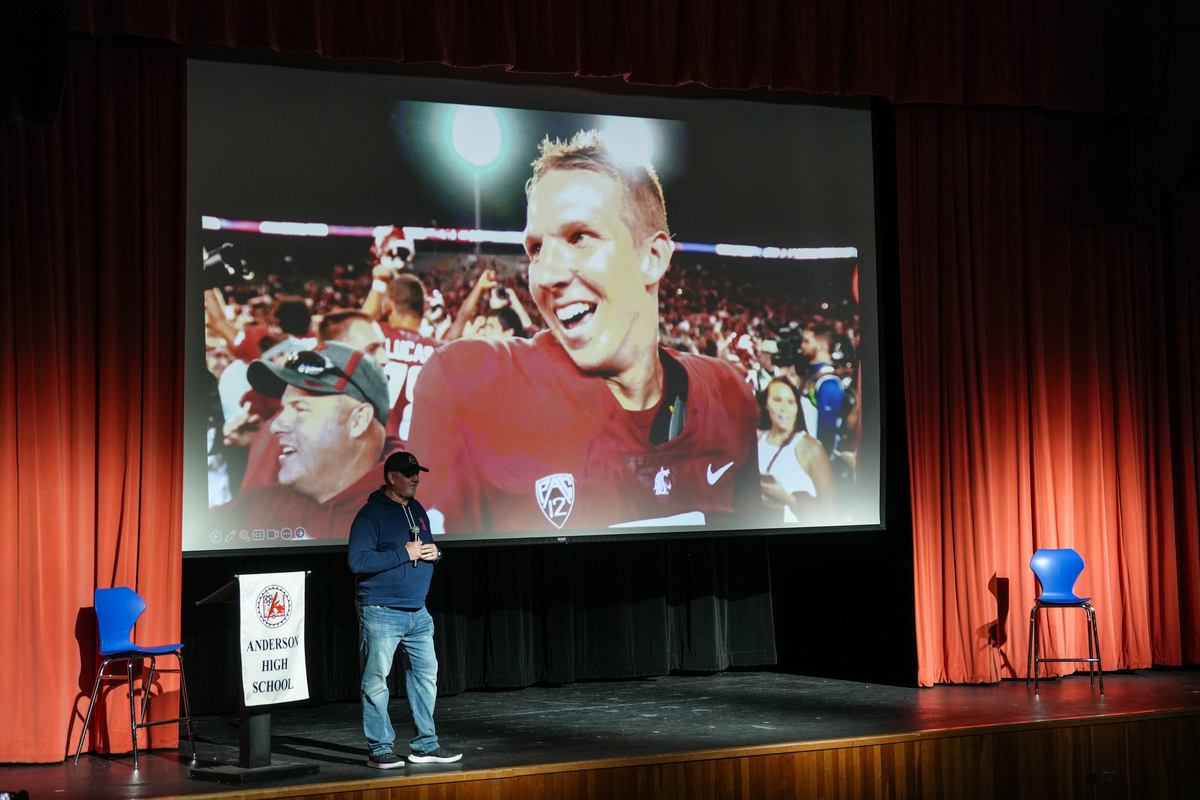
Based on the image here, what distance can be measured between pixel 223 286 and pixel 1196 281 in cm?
594

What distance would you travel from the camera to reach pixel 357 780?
4.74 m

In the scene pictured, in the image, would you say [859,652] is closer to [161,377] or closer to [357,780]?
[357,780]

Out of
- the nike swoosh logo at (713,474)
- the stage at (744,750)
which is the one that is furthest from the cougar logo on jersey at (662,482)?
the stage at (744,750)

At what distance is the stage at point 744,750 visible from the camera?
4883mm

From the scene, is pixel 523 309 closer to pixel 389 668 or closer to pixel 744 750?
pixel 389 668

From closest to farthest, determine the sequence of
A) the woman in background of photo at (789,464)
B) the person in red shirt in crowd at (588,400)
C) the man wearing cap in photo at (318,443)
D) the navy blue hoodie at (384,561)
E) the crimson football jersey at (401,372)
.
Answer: the navy blue hoodie at (384,561), the man wearing cap in photo at (318,443), the crimson football jersey at (401,372), the person in red shirt in crowd at (588,400), the woman in background of photo at (789,464)

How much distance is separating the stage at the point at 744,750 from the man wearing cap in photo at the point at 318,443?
3.41ft

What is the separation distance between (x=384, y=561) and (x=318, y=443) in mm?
→ 1284

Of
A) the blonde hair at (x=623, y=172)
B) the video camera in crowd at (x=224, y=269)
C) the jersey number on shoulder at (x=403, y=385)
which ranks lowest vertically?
the jersey number on shoulder at (x=403, y=385)

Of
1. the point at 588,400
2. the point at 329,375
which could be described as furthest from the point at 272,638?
the point at 588,400

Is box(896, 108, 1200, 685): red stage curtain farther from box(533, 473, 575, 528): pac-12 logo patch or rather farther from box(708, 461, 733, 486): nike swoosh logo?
box(533, 473, 575, 528): pac-12 logo patch

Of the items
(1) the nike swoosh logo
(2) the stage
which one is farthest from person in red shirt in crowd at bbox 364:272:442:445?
(1) the nike swoosh logo

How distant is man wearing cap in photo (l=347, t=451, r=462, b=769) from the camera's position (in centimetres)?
498

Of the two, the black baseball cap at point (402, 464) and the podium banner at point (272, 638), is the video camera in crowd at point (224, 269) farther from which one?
the podium banner at point (272, 638)
